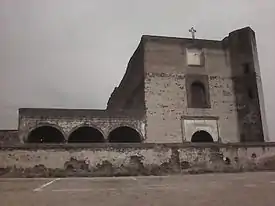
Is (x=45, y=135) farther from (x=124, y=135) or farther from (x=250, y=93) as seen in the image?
(x=250, y=93)

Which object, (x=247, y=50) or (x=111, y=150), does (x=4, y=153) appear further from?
(x=247, y=50)

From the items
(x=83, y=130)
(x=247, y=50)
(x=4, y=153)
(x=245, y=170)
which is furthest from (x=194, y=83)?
(x=4, y=153)

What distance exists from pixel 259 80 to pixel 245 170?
864 centimetres

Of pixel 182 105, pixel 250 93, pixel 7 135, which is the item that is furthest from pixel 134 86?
pixel 7 135

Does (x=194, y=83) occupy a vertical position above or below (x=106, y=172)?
above

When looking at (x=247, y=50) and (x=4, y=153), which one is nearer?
(x=4, y=153)

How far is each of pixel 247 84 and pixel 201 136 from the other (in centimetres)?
375

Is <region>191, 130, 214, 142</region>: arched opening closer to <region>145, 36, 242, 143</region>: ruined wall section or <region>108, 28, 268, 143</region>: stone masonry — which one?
<region>108, 28, 268, 143</region>: stone masonry

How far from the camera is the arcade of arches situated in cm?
1941

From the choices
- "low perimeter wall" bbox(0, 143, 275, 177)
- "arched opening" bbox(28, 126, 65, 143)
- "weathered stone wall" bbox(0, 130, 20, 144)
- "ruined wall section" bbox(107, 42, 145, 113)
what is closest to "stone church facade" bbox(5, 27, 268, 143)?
"arched opening" bbox(28, 126, 65, 143)

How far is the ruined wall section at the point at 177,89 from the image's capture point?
65.3 ft

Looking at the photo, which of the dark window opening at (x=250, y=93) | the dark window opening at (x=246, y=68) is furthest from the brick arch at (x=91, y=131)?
the dark window opening at (x=246, y=68)

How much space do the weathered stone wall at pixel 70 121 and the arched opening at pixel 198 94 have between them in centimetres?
324

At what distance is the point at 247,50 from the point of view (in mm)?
21141
